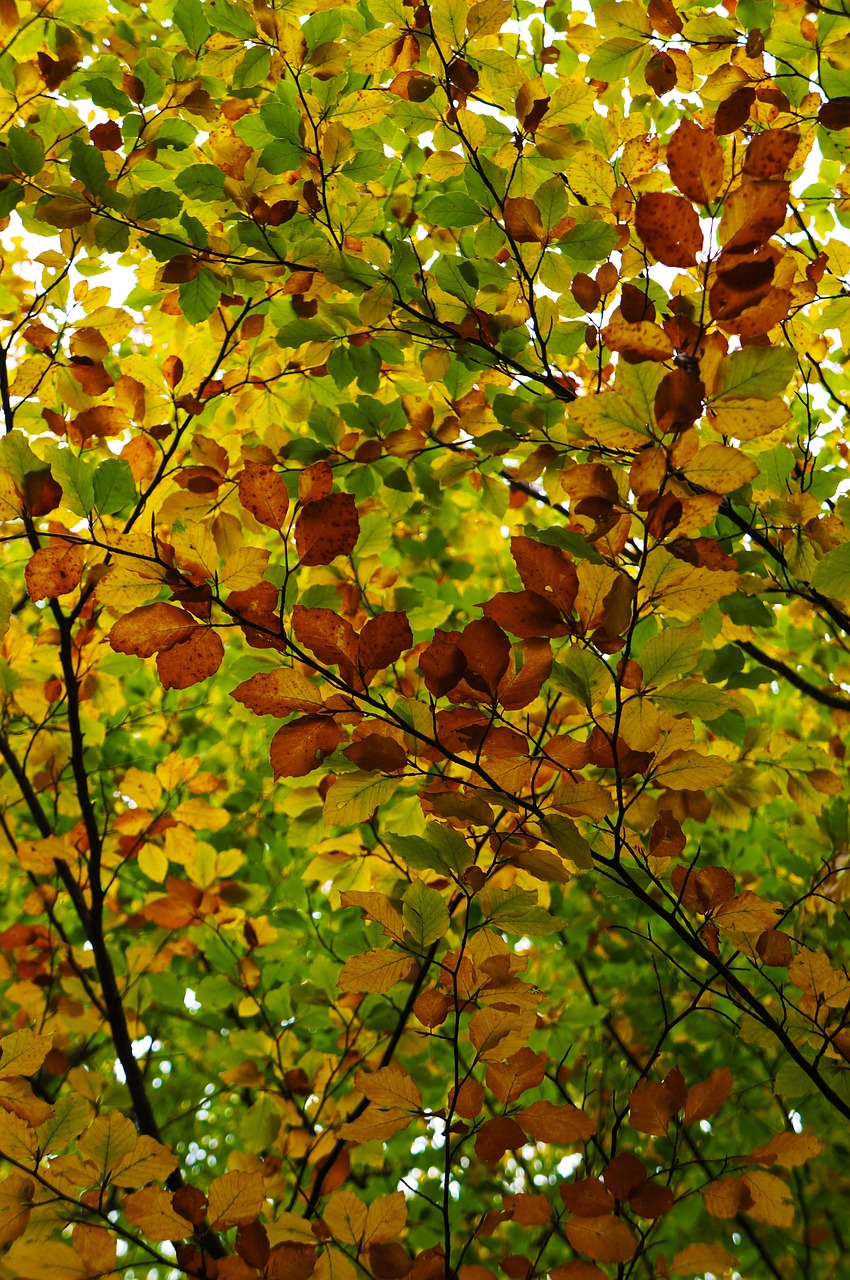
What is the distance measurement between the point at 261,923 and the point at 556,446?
1.67 m

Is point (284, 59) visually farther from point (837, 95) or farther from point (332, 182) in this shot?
point (837, 95)

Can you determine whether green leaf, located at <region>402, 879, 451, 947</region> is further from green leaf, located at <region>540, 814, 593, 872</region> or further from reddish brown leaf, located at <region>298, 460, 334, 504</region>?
reddish brown leaf, located at <region>298, 460, 334, 504</region>

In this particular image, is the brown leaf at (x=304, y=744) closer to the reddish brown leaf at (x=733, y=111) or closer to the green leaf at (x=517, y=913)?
the green leaf at (x=517, y=913)

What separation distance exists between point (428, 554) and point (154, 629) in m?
1.38

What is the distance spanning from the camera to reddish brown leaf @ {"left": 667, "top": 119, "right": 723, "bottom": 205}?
869 millimetres

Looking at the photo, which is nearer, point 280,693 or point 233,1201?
point 280,693

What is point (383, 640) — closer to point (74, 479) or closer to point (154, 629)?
point (154, 629)

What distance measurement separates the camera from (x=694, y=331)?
87cm

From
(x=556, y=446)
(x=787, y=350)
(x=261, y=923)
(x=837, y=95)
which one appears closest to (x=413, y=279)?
(x=556, y=446)

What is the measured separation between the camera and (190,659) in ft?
3.21

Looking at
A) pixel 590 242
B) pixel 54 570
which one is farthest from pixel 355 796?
pixel 590 242

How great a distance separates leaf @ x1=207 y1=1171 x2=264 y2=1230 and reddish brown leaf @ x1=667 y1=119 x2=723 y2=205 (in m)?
1.36

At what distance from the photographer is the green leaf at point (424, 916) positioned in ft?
3.53

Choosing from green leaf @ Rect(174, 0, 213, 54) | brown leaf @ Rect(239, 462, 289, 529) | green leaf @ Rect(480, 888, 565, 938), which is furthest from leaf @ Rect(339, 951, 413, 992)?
green leaf @ Rect(174, 0, 213, 54)
